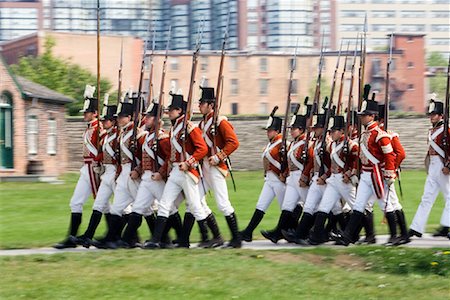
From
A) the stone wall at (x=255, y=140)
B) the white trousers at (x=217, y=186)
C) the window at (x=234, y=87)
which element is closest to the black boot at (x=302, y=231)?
the white trousers at (x=217, y=186)

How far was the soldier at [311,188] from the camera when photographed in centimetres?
1472

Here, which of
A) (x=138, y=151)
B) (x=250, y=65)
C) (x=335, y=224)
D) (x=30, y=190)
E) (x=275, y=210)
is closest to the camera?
(x=138, y=151)

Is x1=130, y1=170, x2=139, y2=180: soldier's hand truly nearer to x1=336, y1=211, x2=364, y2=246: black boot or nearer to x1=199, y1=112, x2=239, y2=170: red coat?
x1=199, y1=112, x2=239, y2=170: red coat

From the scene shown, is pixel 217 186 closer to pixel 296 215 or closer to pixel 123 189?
pixel 123 189

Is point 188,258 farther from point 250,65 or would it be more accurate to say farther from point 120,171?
point 250,65

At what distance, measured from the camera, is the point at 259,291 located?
1020 centimetres

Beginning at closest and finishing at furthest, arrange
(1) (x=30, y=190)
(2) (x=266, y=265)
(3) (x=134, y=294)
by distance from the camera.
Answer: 1. (3) (x=134, y=294)
2. (2) (x=266, y=265)
3. (1) (x=30, y=190)

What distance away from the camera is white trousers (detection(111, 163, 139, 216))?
1404cm

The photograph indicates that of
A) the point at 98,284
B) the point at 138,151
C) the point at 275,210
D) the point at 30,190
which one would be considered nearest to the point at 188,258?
the point at 98,284

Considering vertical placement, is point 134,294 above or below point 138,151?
below

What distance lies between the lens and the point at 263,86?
91.8m

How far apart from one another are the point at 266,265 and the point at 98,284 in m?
1.96

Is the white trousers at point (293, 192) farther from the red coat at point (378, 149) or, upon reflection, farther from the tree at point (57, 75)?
the tree at point (57, 75)

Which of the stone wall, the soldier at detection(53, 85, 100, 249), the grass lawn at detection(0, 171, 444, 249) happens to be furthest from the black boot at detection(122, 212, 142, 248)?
the stone wall
